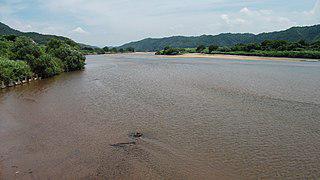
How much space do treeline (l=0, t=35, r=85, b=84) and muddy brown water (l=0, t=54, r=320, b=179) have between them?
340 inches

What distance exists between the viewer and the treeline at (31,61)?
115ft

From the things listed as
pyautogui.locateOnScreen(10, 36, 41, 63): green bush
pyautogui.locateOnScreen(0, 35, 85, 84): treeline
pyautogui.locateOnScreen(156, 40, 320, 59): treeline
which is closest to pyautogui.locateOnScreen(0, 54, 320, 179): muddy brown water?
pyautogui.locateOnScreen(0, 35, 85, 84): treeline

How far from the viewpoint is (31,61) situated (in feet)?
135

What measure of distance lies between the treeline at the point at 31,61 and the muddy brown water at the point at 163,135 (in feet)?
28.3

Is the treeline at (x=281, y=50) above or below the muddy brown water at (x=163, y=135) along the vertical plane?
above

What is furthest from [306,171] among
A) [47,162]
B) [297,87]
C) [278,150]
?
[297,87]

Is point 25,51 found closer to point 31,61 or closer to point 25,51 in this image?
point 25,51

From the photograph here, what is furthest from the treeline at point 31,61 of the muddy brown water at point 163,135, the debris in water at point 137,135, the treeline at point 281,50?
the treeline at point 281,50

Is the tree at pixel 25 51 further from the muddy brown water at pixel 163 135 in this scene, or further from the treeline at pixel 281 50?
the treeline at pixel 281 50

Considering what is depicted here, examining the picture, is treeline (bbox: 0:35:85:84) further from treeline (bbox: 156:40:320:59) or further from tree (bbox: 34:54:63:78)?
treeline (bbox: 156:40:320:59)

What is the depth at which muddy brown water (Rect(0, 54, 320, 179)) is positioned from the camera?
11930 millimetres

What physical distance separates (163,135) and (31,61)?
32.1m

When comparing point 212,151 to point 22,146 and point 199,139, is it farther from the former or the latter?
point 22,146

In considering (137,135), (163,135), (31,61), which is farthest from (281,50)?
(137,135)
